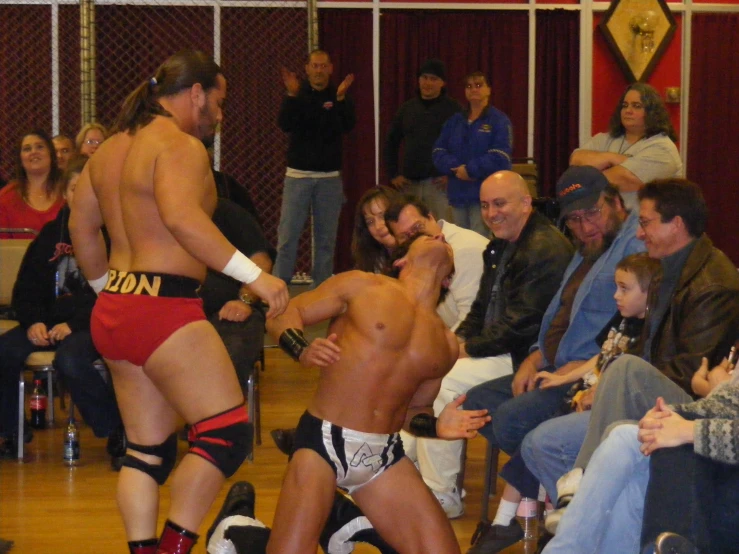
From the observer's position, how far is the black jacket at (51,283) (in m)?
4.98

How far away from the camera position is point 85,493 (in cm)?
428

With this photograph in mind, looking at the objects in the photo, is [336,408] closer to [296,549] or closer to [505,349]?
[296,549]

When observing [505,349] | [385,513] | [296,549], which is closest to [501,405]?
[505,349]

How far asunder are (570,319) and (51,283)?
2526mm

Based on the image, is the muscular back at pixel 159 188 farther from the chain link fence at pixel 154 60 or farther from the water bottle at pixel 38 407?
the chain link fence at pixel 154 60

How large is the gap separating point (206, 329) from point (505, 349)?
1542mm

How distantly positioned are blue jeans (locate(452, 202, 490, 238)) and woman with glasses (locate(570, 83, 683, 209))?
6.13 feet

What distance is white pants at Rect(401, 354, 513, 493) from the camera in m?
3.96

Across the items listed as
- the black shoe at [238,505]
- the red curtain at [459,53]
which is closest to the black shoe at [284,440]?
the black shoe at [238,505]

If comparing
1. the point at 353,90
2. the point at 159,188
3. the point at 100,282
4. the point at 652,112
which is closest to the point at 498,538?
the point at 100,282

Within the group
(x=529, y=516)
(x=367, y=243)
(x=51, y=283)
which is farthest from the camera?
(x=51, y=283)

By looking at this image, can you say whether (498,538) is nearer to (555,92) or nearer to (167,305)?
(167,305)

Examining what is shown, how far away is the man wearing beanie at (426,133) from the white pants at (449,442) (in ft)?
11.3

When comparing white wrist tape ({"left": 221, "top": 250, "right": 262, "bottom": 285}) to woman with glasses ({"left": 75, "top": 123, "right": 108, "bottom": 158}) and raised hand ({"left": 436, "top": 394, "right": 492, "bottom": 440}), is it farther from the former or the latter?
woman with glasses ({"left": 75, "top": 123, "right": 108, "bottom": 158})
